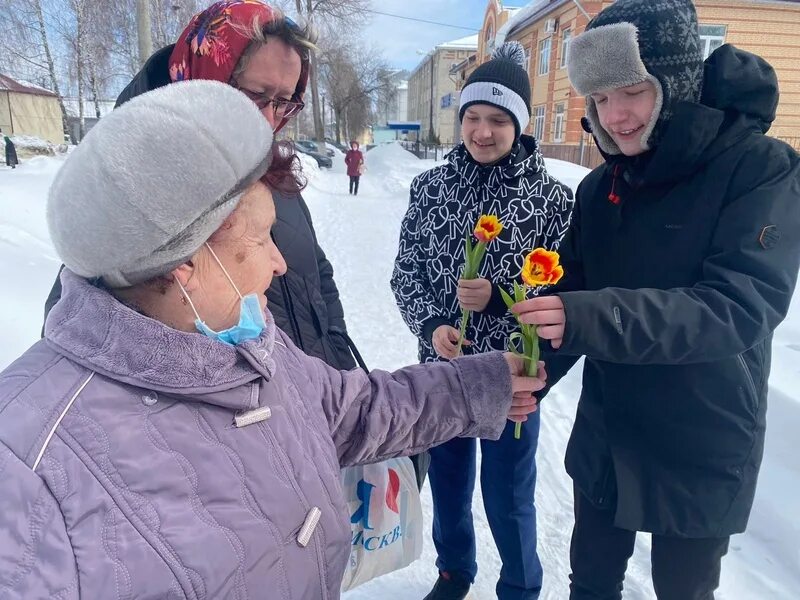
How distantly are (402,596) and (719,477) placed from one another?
156cm

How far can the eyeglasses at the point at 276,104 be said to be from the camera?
5.71 ft

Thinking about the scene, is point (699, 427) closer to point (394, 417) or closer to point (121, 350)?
point (394, 417)

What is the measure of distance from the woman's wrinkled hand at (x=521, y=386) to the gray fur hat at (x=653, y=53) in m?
0.73

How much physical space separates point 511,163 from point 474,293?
23.6 inches

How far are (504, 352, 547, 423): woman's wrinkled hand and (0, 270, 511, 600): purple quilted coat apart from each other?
0.61 metres

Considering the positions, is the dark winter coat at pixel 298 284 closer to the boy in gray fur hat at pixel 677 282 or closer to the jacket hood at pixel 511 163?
the jacket hood at pixel 511 163

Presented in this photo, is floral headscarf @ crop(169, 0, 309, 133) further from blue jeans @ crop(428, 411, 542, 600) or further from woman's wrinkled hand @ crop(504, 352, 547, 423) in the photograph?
blue jeans @ crop(428, 411, 542, 600)

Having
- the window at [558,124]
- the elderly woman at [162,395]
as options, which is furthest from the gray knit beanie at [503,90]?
the window at [558,124]

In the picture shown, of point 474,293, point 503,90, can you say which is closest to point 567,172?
point 503,90

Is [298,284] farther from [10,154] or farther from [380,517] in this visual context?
[10,154]

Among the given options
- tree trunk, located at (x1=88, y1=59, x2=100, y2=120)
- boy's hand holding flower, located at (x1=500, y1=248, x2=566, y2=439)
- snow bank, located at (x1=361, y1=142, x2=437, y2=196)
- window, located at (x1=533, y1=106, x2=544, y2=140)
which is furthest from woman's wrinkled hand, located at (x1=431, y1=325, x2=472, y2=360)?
tree trunk, located at (x1=88, y1=59, x2=100, y2=120)

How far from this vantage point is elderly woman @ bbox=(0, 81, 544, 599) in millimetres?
858

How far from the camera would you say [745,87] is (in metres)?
1.44

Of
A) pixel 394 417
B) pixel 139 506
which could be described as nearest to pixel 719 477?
pixel 394 417
